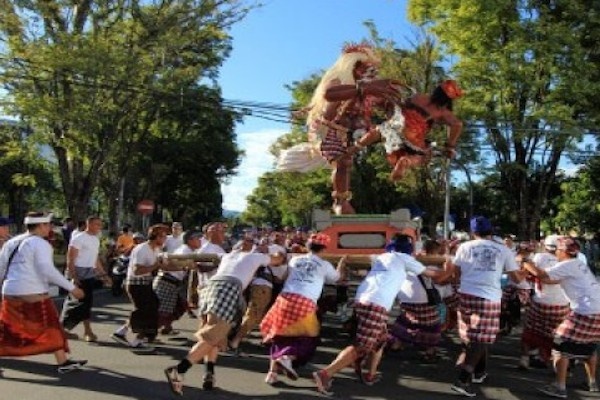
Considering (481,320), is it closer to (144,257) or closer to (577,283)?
(577,283)

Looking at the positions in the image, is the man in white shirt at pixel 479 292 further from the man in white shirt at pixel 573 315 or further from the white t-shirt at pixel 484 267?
the man in white shirt at pixel 573 315

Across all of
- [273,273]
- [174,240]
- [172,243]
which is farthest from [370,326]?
[174,240]

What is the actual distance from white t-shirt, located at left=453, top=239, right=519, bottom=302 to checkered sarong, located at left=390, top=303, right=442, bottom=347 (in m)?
1.93

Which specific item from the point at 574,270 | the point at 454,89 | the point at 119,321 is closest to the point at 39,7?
the point at 119,321

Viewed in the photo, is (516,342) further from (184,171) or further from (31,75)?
(184,171)

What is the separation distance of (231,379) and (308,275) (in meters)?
1.42

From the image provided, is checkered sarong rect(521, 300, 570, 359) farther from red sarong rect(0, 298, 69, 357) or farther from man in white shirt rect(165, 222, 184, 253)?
man in white shirt rect(165, 222, 184, 253)

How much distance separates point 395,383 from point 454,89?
12.7 ft

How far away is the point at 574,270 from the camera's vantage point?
24.3 feet

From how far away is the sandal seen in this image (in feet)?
21.5

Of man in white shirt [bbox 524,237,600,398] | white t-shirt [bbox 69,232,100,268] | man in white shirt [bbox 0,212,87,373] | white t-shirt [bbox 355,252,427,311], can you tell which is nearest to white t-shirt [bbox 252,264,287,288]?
white t-shirt [bbox 355,252,427,311]

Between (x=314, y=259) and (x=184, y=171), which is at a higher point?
(x=184, y=171)

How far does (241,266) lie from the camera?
289 inches

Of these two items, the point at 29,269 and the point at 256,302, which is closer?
the point at 29,269
